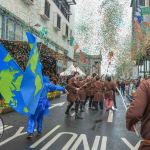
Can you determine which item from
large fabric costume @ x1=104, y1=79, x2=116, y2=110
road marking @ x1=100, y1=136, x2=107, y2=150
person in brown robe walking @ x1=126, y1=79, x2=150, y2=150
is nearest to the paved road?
road marking @ x1=100, y1=136, x2=107, y2=150

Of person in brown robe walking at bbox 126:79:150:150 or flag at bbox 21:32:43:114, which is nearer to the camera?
person in brown robe walking at bbox 126:79:150:150

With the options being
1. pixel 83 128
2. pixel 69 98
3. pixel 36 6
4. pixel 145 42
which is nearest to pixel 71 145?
pixel 83 128

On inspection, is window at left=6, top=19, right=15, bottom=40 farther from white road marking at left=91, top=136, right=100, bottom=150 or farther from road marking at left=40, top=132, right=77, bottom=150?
white road marking at left=91, top=136, right=100, bottom=150

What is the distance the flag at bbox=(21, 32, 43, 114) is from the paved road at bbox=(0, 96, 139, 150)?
2.92 feet

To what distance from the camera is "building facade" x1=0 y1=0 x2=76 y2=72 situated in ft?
100

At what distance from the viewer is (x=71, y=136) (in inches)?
456

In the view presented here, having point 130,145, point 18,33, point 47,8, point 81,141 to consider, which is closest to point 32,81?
point 81,141

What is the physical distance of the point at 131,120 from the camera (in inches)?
181

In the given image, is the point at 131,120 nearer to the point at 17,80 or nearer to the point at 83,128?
the point at 17,80

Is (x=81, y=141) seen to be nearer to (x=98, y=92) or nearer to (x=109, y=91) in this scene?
(x=109, y=91)

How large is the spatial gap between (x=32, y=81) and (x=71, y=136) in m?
2.23

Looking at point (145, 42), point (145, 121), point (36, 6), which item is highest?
point (36, 6)

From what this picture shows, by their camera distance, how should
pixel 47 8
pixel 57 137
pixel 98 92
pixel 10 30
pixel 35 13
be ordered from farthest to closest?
pixel 47 8
pixel 35 13
pixel 10 30
pixel 98 92
pixel 57 137

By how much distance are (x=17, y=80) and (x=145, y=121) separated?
232 inches
